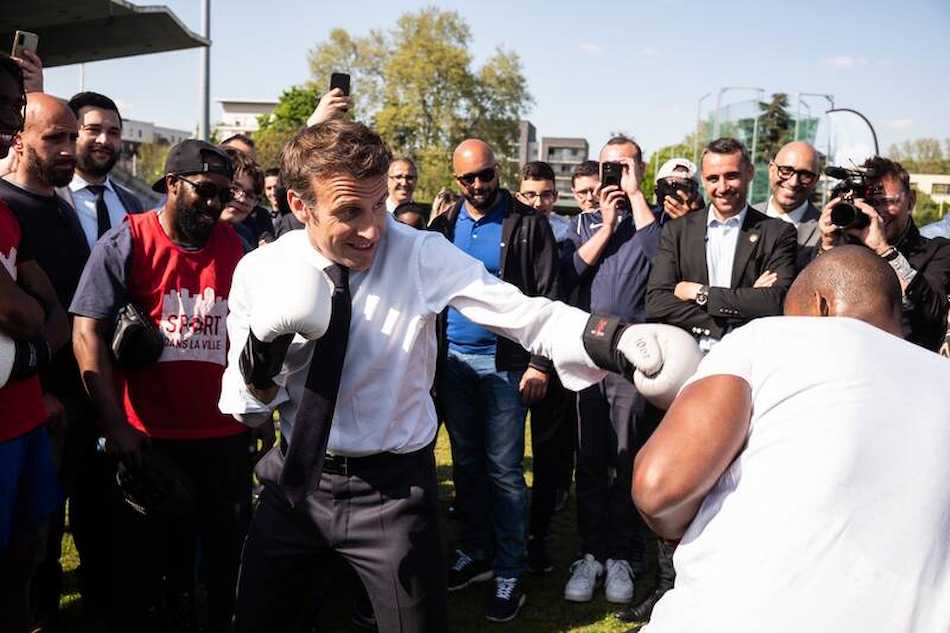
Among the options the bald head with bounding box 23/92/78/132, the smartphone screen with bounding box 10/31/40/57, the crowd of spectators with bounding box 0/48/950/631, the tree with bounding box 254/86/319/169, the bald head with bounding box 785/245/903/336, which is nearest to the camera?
the bald head with bounding box 785/245/903/336

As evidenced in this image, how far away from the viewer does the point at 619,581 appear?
183 inches

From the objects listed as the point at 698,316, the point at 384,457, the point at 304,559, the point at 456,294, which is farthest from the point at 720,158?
the point at 304,559

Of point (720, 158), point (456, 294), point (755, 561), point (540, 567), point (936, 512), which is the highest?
point (720, 158)

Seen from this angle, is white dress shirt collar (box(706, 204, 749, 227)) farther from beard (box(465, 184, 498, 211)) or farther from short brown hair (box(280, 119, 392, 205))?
short brown hair (box(280, 119, 392, 205))

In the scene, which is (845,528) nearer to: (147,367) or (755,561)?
(755,561)

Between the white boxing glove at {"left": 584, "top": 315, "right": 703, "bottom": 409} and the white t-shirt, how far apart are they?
217mm

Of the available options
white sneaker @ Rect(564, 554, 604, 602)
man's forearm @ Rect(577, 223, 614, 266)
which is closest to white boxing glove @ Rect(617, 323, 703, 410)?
white sneaker @ Rect(564, 554, 604, 602)

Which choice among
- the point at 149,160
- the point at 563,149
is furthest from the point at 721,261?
the point at 563,149

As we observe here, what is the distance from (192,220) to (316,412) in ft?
4.90

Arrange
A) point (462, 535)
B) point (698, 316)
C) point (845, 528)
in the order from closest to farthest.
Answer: point (845, 528) → point (698, 316) → point (462, 535)

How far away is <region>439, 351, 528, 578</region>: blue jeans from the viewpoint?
4.57 m

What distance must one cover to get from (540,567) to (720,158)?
2.69m

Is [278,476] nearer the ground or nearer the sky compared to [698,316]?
nearer the ground

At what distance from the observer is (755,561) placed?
65.9 inches
